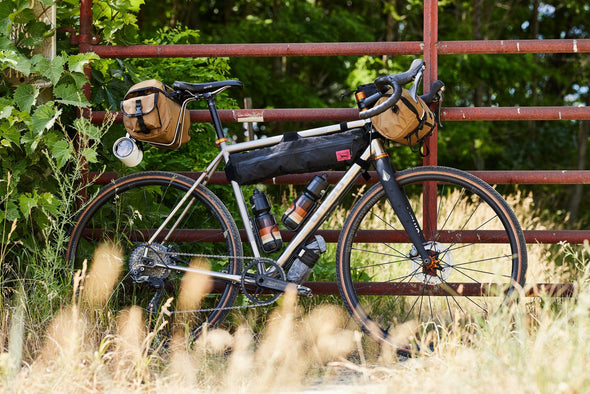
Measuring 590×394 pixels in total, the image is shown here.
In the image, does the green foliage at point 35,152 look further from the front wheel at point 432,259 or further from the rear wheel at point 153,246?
the front wheel at point 432,259

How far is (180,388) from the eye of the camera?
2559mm

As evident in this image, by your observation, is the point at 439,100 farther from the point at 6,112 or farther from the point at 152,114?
the point at 6,112

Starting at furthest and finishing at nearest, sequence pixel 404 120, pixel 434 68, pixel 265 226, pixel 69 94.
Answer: pixel 434 68 < pixel 69 94 < pixel 265 226 < pixel 404 120

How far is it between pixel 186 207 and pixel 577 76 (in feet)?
44.1

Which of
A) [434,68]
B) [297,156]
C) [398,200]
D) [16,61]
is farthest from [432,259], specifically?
[16,61]

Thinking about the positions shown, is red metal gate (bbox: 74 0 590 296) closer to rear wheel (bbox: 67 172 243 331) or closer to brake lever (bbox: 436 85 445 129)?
brake lever (bbox: 436 85 445 129)

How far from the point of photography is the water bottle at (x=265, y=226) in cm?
336

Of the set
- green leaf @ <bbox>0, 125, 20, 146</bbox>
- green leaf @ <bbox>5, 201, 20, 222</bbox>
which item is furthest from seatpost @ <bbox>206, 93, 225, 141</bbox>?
green leaf @ <bbox>5, 201, 20, 222</bbox>

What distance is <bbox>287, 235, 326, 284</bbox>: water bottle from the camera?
332 cm

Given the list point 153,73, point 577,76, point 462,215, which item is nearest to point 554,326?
point 153,73

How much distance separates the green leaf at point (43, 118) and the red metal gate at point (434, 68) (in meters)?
0.34

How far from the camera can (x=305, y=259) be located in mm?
3326

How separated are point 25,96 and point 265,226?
1.33 meters

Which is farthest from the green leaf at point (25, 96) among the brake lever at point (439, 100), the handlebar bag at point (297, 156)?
the brake lever at point (439, 100)
